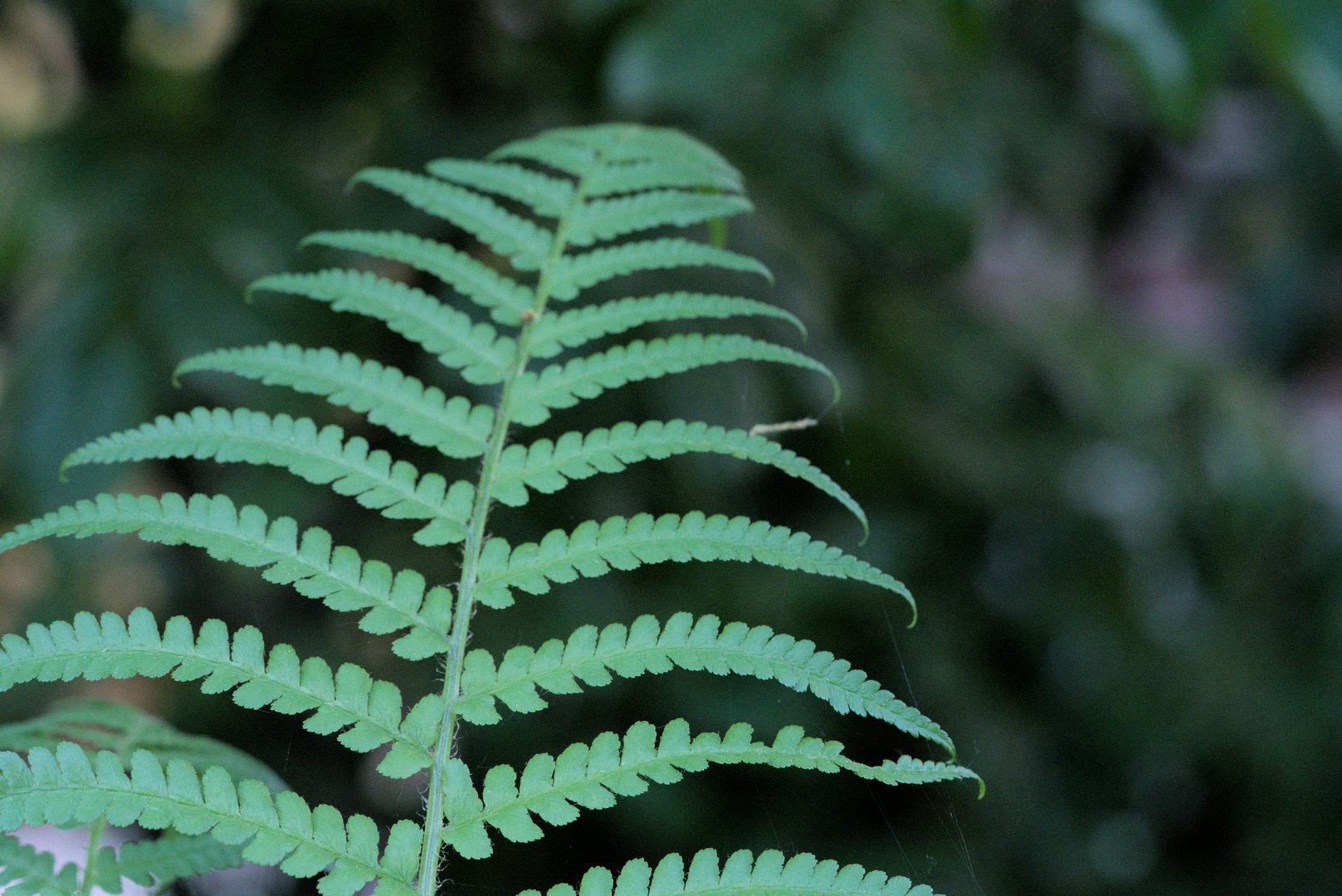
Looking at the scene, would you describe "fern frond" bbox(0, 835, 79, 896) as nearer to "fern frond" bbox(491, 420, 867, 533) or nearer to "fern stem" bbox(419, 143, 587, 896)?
"fern stem" bbox(419, 143, 587, 896)

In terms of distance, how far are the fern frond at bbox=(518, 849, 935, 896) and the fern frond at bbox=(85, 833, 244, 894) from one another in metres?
0.22

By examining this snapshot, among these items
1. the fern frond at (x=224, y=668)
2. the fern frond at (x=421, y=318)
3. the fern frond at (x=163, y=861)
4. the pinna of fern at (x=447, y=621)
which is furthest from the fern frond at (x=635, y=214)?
the fern frond at (x=163, y=861)

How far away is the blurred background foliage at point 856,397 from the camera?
125cm

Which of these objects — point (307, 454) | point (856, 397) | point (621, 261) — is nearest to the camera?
point (307, 454)

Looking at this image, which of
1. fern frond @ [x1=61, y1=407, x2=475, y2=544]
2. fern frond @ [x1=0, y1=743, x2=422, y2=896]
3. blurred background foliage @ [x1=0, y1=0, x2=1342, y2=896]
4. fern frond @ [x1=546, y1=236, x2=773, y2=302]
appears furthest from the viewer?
blurred background foliage @ [x1=0, y1=0, x2=1342, y2=896]

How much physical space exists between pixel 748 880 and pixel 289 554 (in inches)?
12.5

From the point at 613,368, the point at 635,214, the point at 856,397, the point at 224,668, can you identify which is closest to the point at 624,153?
the point at 635,214

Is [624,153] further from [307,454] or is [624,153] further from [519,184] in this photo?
[307,454]

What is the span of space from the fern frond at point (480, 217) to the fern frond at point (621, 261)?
1.0 inches

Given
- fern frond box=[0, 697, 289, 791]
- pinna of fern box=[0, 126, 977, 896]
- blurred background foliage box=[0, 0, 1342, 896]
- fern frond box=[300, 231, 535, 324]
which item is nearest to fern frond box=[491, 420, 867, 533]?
pinna of fern box=[0, 126, 977, 896]

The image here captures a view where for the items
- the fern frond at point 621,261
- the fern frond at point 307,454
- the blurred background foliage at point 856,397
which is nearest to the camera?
the fern frond at point 307,454

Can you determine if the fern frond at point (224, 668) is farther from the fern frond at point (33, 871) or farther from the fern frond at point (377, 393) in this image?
the fern frond at point (377, 393)

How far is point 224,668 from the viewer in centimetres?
54

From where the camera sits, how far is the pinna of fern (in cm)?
51
